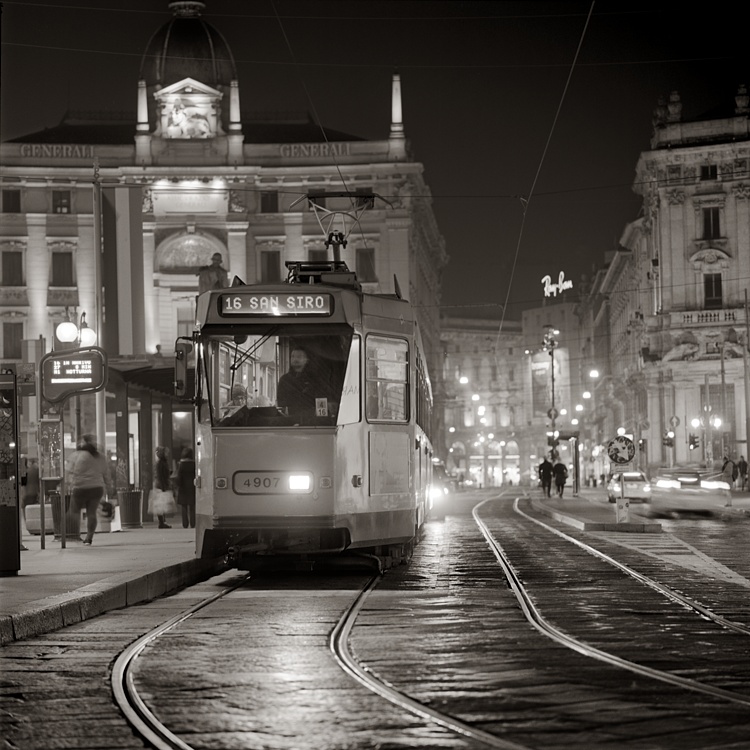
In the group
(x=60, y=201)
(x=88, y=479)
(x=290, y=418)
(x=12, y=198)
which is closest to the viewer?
(x=290, y=418)

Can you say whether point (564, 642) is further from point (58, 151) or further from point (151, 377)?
point (58, 151)

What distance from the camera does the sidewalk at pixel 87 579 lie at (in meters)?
12.0

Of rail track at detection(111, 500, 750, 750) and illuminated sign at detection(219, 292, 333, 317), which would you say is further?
illuminated sign at detection(219, 292, 333, 317)

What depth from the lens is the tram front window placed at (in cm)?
1606

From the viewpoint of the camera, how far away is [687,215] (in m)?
84.1

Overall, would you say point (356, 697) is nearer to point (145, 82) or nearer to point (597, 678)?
point (597, 678)

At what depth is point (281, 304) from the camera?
16.3 meters

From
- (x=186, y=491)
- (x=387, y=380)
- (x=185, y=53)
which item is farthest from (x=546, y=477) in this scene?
(x=387, y=380)

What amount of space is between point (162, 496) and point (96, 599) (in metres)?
16.7

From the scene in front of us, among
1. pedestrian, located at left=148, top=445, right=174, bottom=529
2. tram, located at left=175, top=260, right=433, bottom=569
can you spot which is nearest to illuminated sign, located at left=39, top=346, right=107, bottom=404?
tram, located at left=175, top=260, right=433, bottom=569

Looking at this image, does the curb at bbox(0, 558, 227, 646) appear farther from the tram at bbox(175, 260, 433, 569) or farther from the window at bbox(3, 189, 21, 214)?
the window at bbox(3, 189, 21, 214)

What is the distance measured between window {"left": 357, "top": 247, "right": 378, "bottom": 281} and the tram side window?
68.9m

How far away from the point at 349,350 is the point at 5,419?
3571 mm

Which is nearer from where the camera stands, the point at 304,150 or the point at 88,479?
the point at 88,479
